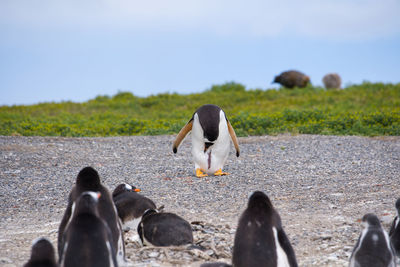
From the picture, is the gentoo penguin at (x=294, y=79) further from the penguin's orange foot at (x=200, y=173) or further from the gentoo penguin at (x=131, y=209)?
the gentoo penguin at (x=131, y=209)

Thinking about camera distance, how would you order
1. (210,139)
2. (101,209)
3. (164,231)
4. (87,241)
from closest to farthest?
(87,241) → (101,209) → (164,231) → (210,139)

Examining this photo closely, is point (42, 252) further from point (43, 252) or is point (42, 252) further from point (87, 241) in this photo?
point (87, 241)

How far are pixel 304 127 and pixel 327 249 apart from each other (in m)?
9.21

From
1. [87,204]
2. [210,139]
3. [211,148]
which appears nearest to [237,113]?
[211,148]

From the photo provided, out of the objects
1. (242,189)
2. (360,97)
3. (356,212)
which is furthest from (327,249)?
(360,97)

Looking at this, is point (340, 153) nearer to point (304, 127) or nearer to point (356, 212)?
point (304, 127)

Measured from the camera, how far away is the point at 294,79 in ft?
81.3

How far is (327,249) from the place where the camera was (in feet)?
16.4

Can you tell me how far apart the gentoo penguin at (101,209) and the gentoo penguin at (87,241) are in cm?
49

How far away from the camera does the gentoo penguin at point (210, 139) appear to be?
812cm

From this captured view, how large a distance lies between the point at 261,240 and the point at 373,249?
35.7 inches

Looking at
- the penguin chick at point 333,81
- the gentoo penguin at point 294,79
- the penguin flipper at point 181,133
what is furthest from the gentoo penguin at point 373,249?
the penguin chick at point 333,81

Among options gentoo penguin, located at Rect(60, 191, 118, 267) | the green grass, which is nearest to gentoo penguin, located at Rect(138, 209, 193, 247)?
gentoo penguin, located at Rect(60, 191, 118, 267)

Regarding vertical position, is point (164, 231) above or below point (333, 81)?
below
